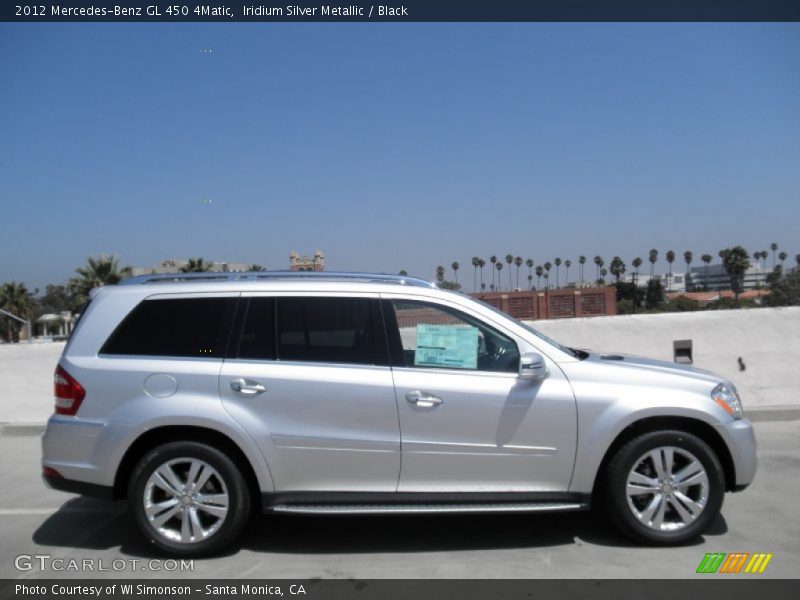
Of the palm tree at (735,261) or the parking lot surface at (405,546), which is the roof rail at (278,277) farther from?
the palm tree at (735,261)

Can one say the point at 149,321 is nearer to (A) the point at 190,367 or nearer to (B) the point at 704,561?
(A) the point at 190,367

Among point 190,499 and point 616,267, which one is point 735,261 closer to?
point 616,267

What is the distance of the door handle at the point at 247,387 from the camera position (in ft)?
14.5

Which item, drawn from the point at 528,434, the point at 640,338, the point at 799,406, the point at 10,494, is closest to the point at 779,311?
the point at 799,406

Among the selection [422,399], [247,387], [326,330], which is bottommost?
[422,399]

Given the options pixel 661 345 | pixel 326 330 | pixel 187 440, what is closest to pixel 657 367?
pixel 326 330

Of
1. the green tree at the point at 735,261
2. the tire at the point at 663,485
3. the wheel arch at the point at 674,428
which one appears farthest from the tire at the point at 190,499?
the green tree at the point at 735,261

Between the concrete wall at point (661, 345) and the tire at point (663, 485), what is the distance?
438cm

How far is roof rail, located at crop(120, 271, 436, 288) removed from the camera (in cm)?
483

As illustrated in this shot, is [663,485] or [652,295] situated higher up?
[652,295]

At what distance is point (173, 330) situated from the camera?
4.65 m

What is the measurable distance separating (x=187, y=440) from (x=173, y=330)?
768 mm

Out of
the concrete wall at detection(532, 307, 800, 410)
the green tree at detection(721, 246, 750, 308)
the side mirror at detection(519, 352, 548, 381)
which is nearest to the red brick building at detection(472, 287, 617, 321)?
the concrete wall at detection(532, 307, 800, 410)

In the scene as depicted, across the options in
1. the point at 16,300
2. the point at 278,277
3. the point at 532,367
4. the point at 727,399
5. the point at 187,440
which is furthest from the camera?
the point at 16,300
